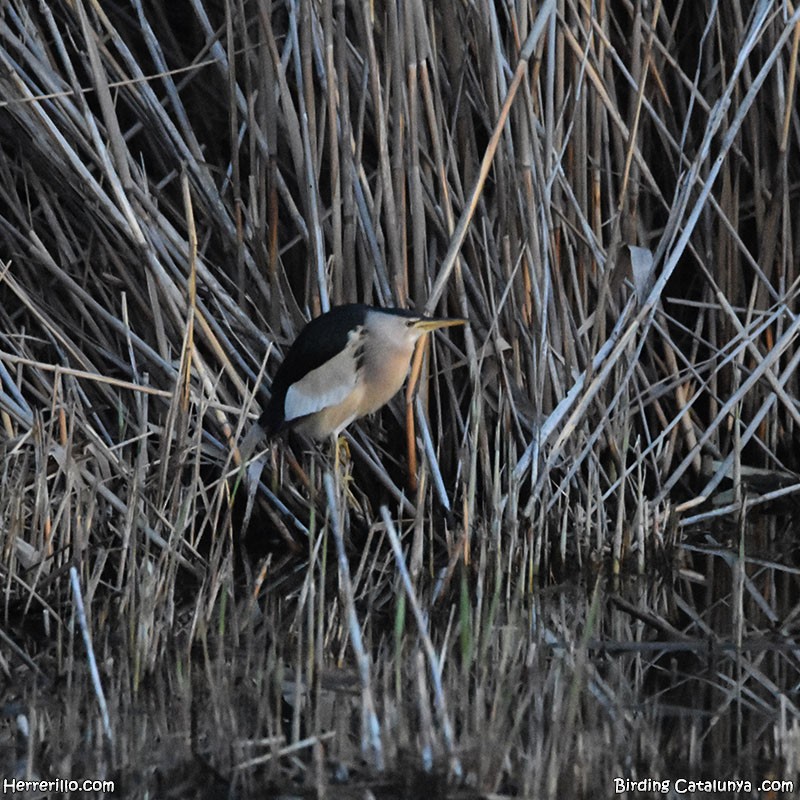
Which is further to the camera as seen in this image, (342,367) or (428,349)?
(428,349)

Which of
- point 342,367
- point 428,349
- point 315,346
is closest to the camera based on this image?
point 315,346

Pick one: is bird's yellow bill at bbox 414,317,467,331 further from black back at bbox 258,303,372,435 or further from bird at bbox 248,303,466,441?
black back at bbox 258,303,372,435

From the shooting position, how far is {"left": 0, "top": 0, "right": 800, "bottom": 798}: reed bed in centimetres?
229

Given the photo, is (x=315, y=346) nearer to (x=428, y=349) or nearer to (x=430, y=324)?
(x=430, y=324)

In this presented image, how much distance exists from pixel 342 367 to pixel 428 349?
0.74 feet

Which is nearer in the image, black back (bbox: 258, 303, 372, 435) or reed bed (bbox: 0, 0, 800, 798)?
reed bed (bbox: 0, 0, 800, 798)

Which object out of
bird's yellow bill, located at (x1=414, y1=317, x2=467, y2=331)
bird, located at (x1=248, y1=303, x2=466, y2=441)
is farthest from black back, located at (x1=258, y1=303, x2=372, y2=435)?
bird's yellow bill, located at (x1=414, y1=317, x2=467, y2=331)

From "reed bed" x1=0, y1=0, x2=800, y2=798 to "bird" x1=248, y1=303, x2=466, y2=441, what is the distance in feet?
0.31

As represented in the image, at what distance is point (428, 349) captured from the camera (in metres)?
2.99

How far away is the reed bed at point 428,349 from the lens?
2293 mm

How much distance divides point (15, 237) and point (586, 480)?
134 centimetres

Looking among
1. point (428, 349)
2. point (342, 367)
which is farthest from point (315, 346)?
point (428, 349)

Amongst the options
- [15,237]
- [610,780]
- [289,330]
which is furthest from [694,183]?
[610,780]

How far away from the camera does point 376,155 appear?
313cm
